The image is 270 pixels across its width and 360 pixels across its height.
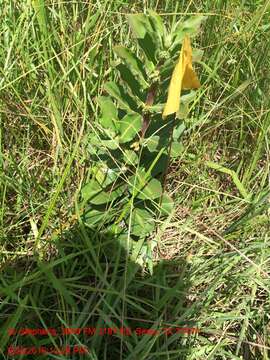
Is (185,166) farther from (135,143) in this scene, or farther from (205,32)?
(205,32)

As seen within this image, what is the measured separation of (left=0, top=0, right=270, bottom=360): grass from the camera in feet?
4.01

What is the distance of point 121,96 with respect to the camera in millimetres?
1305

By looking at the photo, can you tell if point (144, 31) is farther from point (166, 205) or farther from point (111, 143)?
point (166, 205)

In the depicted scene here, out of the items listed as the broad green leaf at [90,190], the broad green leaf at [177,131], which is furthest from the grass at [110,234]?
the broad green leaf at [177,131]

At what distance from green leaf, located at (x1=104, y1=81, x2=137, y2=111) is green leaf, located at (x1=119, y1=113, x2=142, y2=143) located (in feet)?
0.11

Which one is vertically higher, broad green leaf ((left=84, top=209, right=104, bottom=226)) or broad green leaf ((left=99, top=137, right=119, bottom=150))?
broad green leaf ((left=99, top=137, right=119, bottom=150))

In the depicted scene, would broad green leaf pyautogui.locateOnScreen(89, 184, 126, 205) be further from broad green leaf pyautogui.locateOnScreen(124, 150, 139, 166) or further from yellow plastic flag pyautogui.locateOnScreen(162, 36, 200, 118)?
yellow plastic flag pyautogui.locateOnScreen(162, 36, 200, 118)

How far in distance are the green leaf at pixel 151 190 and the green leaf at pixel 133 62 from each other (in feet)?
0.85

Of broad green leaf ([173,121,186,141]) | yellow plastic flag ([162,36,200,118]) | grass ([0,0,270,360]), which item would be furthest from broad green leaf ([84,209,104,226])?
yellow plastic flag ([162,36,200,118])

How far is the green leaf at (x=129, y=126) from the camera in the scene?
4.20 ft

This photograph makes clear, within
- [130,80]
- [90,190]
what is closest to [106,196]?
[90,190]

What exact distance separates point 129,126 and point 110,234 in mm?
294

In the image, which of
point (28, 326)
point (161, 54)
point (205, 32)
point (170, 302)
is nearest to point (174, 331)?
point (170, 302)

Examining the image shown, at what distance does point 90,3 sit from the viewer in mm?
1487
